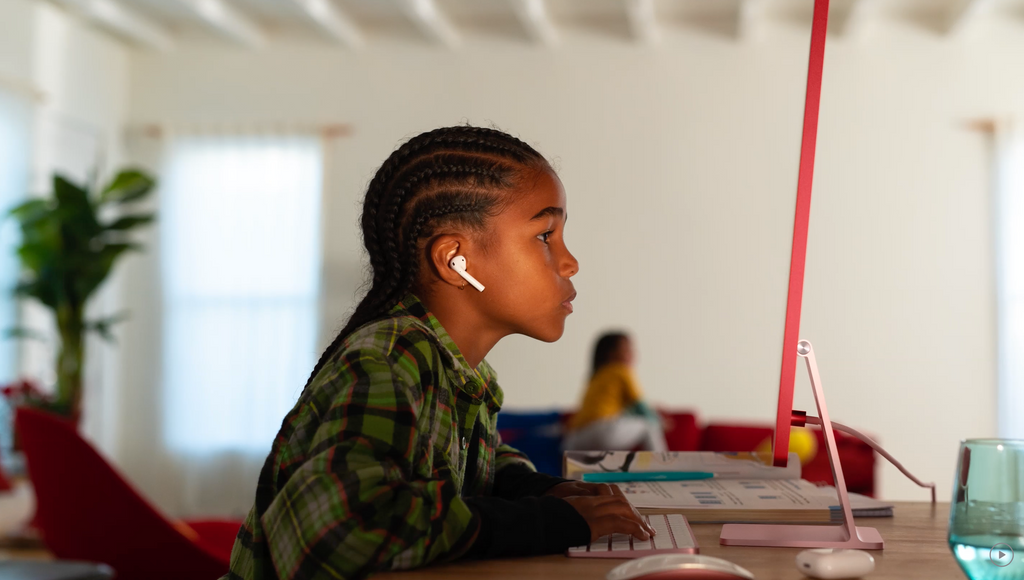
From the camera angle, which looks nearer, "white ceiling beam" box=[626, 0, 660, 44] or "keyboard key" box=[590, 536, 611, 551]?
"keyboard key" box=[590, 536, 611, 551]

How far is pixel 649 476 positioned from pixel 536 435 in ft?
10.6

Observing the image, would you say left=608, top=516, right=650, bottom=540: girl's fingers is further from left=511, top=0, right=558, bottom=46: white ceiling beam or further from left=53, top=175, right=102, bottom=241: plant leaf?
left=511, top=0, right=558, bottom=46: white ceiling beam

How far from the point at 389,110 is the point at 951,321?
334 centimetres

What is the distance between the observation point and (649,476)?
46.4 inches

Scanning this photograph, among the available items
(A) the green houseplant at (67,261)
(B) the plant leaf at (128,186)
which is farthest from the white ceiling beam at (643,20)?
(A) the green houseplant at (67,261)

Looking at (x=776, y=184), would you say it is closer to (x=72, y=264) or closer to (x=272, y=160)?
(x=272, y=160)

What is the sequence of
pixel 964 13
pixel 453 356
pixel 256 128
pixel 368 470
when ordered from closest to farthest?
pixel 368 470
pixel 453 356
pixel 964 13
pixel 256 128

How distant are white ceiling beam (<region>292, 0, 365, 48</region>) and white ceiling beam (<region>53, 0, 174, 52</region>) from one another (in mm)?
982

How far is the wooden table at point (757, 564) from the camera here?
2.37 ft

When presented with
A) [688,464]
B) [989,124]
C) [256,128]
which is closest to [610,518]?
[688,464]

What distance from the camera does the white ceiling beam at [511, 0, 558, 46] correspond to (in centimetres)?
483

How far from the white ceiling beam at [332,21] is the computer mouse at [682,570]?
448cm

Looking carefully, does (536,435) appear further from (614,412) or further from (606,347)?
(606,347)

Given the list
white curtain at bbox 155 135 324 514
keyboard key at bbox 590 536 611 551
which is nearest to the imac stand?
keyboard key at bbox 590 536 611 551
